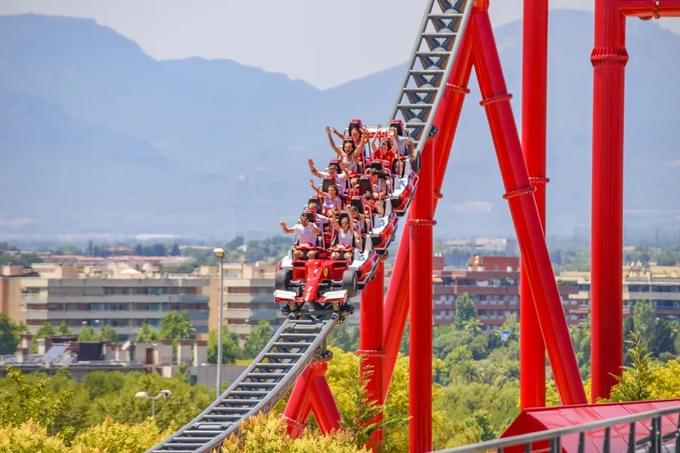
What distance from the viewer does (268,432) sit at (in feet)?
62.0

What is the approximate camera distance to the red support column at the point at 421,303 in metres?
28.5

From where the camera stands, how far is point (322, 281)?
24109 millimetres

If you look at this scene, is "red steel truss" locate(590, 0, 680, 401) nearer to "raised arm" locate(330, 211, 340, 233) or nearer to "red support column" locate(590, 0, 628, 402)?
"red support column" locate(590, 0, 628, 402)

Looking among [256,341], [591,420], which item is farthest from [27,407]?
[256,341]

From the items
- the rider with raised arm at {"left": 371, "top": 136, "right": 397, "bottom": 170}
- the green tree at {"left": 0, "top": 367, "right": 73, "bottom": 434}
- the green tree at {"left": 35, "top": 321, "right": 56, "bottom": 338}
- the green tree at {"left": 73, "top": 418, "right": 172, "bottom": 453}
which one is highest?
the rider with raised arm at {"left": 371, "top": 136, "right": 397, "bottom": 170}

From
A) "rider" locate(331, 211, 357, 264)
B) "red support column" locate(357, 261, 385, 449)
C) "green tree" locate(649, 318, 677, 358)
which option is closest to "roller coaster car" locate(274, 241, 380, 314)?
"rider" locate(331, 211, 357, 264)

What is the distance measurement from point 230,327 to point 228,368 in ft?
251

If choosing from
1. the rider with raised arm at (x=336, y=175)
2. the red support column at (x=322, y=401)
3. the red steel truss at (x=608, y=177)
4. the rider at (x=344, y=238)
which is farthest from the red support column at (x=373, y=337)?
the rider at (x=344, y=238)

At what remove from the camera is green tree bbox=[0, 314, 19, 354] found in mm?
182125

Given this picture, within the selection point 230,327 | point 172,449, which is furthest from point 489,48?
point 230,327

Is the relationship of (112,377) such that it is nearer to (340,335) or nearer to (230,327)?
(340,335)

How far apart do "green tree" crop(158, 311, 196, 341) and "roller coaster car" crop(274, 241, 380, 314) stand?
6029 inches

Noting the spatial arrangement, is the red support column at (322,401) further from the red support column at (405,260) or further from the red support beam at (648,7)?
the red support beam at (648,7)

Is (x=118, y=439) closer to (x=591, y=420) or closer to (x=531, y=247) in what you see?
(x=531, y=247)
